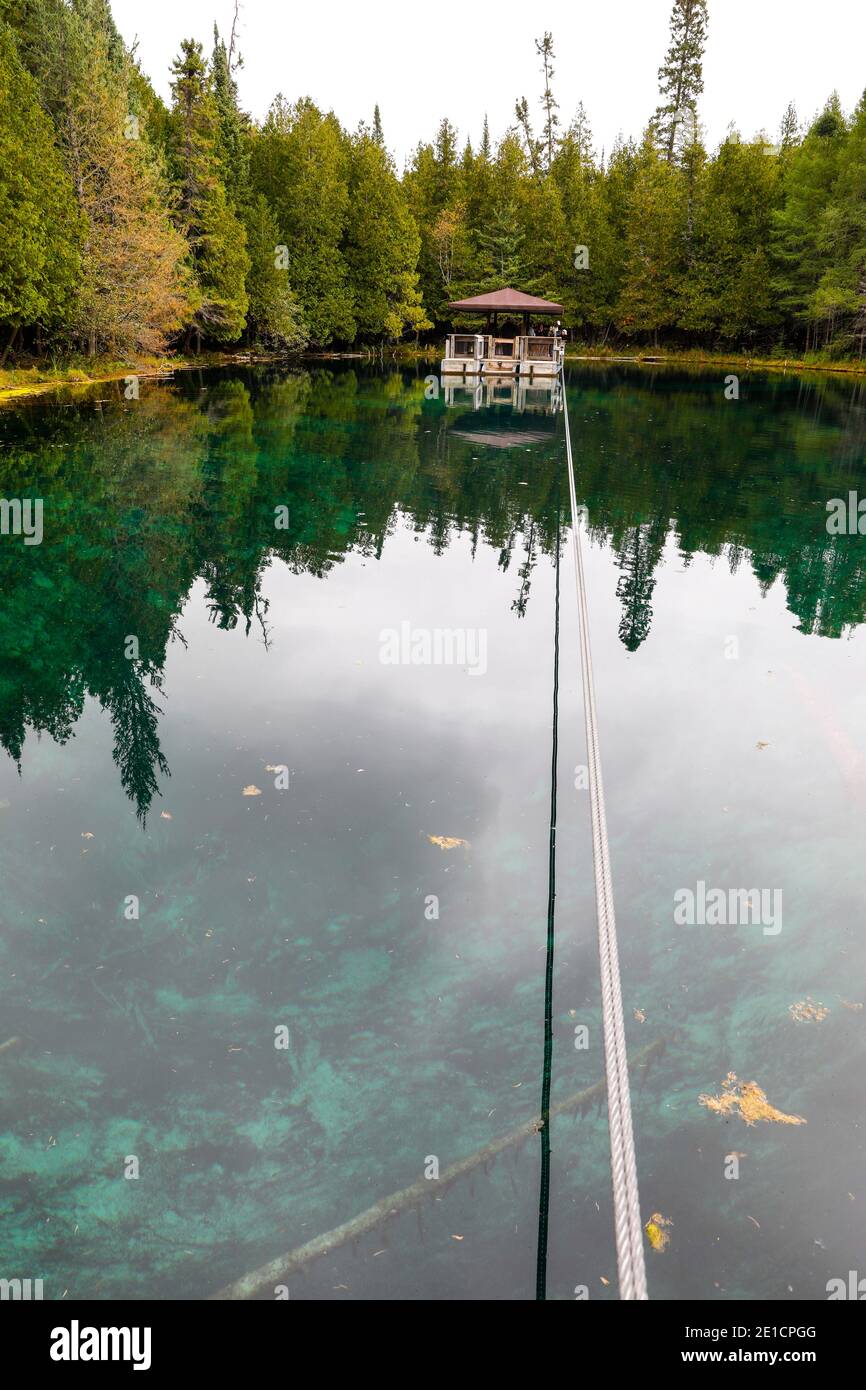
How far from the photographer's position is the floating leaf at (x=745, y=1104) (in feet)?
14.7

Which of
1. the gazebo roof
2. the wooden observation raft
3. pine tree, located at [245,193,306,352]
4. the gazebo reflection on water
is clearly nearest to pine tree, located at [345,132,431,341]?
pine tree, located at [245,193,306,352]

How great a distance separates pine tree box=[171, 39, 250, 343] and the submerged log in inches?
1739

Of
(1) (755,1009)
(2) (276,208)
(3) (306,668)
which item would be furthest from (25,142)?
(1) (755,1009)

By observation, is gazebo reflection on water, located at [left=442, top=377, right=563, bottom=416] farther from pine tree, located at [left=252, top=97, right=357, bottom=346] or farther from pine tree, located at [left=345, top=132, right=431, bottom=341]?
pine tree, located at [left=345, top=132, right=431, bottom=341]

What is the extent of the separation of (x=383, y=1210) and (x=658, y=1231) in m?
1.17

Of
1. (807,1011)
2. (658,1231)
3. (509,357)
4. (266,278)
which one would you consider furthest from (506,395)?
(658,1231)

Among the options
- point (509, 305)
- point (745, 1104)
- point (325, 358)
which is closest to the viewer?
point (745, 1104)

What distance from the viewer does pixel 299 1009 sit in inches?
199

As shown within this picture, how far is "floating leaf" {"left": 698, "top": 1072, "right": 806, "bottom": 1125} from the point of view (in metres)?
4.48

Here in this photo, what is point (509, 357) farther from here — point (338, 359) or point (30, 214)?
point (30, 214)

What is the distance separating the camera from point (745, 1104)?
458 cm

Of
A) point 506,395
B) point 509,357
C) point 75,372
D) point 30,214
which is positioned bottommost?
point 506,395

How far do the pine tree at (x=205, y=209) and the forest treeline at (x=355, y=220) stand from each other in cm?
12
